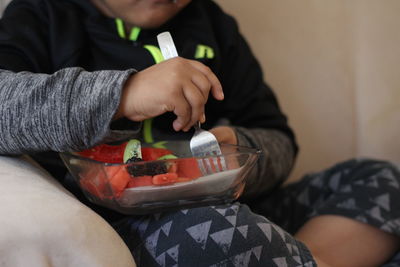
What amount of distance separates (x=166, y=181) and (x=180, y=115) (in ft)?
0.24

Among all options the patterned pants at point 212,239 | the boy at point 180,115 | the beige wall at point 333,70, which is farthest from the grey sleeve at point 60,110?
the beige wall at point 333,70

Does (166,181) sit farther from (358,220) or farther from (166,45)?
(358,220)

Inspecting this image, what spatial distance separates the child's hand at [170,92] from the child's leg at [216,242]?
0.34ft

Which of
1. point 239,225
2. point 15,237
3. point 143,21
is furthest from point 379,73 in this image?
point 15,237

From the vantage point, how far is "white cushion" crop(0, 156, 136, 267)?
16.9 inches

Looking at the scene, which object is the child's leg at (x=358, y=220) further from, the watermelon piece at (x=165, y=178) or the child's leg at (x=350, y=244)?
the watermelon piece at (x=165, y=178)

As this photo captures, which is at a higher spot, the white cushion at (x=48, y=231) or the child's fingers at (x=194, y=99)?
the child's fingers at (x=194, y=99)

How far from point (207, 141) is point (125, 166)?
0.42 feet

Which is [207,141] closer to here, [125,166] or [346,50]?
[125,166]

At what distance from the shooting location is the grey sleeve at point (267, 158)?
762 mm

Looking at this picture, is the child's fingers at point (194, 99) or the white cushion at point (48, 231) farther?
the child's fingers at point (194, 99)

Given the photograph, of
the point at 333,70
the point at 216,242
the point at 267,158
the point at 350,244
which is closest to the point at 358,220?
the point at 350,244

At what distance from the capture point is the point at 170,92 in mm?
539

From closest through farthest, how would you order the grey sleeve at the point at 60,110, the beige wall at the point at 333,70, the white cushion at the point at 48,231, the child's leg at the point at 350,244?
the white cushion at the point at 48,231
the grey sleeve at the point at 60,110
the child's leg at the point at 350,244
the beige wall at the point at 333,70
